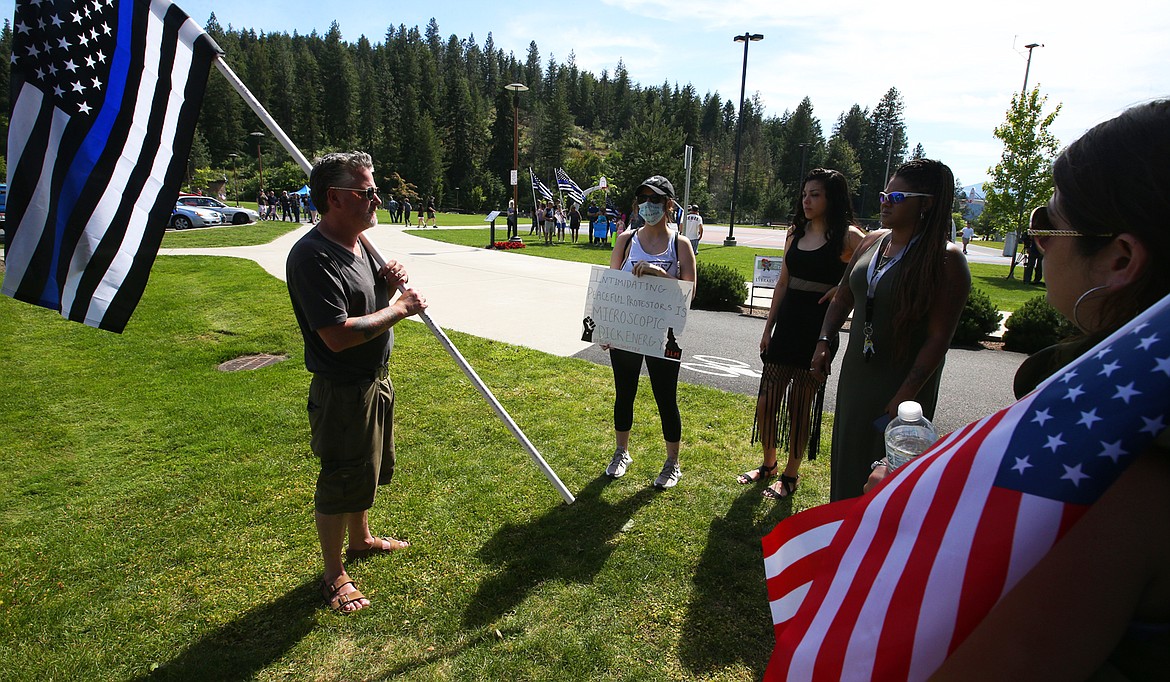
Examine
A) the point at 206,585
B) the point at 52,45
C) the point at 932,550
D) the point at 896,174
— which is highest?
the point at 52,45

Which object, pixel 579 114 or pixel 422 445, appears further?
pixel 579 114

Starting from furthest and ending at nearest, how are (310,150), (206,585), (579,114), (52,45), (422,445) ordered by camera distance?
(579,114), (310,150), (422,445), (206,585), (52,45)

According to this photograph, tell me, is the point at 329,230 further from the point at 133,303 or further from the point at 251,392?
the point at 251,392

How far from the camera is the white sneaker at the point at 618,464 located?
15.0 feet

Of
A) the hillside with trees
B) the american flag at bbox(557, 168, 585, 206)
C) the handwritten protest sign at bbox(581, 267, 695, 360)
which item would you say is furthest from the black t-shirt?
the hillside with trees

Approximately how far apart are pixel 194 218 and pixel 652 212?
30.0 meters

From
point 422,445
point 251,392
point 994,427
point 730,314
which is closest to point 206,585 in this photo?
point 422,445

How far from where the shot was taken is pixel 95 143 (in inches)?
107

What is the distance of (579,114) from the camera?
131500 millimetres

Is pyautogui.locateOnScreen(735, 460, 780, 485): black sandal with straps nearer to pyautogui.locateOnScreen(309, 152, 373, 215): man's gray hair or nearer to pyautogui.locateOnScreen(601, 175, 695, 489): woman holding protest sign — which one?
pyautogui.locateOnScreen(601, 175, 695, 489): woman holding protest sign

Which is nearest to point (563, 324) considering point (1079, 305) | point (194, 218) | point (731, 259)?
point (1079, 305)

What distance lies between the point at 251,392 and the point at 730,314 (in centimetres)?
819

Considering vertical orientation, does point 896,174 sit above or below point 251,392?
above

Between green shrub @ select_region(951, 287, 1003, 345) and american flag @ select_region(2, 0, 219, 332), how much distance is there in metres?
9.95
